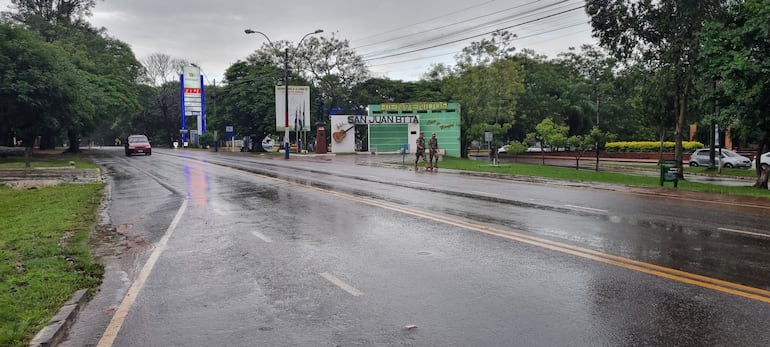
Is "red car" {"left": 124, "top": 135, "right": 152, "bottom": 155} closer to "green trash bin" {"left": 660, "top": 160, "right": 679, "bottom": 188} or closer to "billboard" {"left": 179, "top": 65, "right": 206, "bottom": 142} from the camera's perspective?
"billboard" {"left": 179, "top": 65, "right": 206, "bottom": 142}

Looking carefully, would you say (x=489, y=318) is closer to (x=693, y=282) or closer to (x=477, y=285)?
(x=477, y=285)

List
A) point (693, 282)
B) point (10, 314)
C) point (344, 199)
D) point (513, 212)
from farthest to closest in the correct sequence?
point (344, 199) → point (513, 212) → point (693, 282) → point (10, 314)

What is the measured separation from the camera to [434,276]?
20.9ft

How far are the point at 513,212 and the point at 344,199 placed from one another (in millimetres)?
4441

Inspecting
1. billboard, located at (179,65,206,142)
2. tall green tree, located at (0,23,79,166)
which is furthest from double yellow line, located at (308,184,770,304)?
billboard, located at (179,65,206,142)

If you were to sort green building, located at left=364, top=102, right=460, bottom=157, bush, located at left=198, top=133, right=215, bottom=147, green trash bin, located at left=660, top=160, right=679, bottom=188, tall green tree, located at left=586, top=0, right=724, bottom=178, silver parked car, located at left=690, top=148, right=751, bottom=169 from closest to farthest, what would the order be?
green trash bin, located at left=660, top=160, right=679, bottom=188 < tall green tree, located at left=586, top=0, right=724, bottom=178 < silver parked car, located at left=690, top=148, right=751, bottom=169 < green building, located at left=364, top=102, right=460, bottom=157 < bush, located at left=198, top=133, right=215, bottom=147

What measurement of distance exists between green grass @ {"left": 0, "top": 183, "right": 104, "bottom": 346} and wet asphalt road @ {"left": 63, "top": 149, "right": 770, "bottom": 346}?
348 mm

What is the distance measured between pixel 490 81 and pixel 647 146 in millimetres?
15224

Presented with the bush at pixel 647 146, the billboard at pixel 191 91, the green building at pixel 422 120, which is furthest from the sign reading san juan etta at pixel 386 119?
the billboard at pixel 191 91

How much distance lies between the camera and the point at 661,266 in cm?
666

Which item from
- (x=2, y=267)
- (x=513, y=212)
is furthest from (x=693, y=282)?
(x=2, y=267)

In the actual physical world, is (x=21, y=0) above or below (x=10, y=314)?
above

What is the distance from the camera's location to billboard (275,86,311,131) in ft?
159

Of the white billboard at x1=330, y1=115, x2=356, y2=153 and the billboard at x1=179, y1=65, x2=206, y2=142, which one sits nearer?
the white billboard at x1=330, y1=115, x2=356, y2=153
